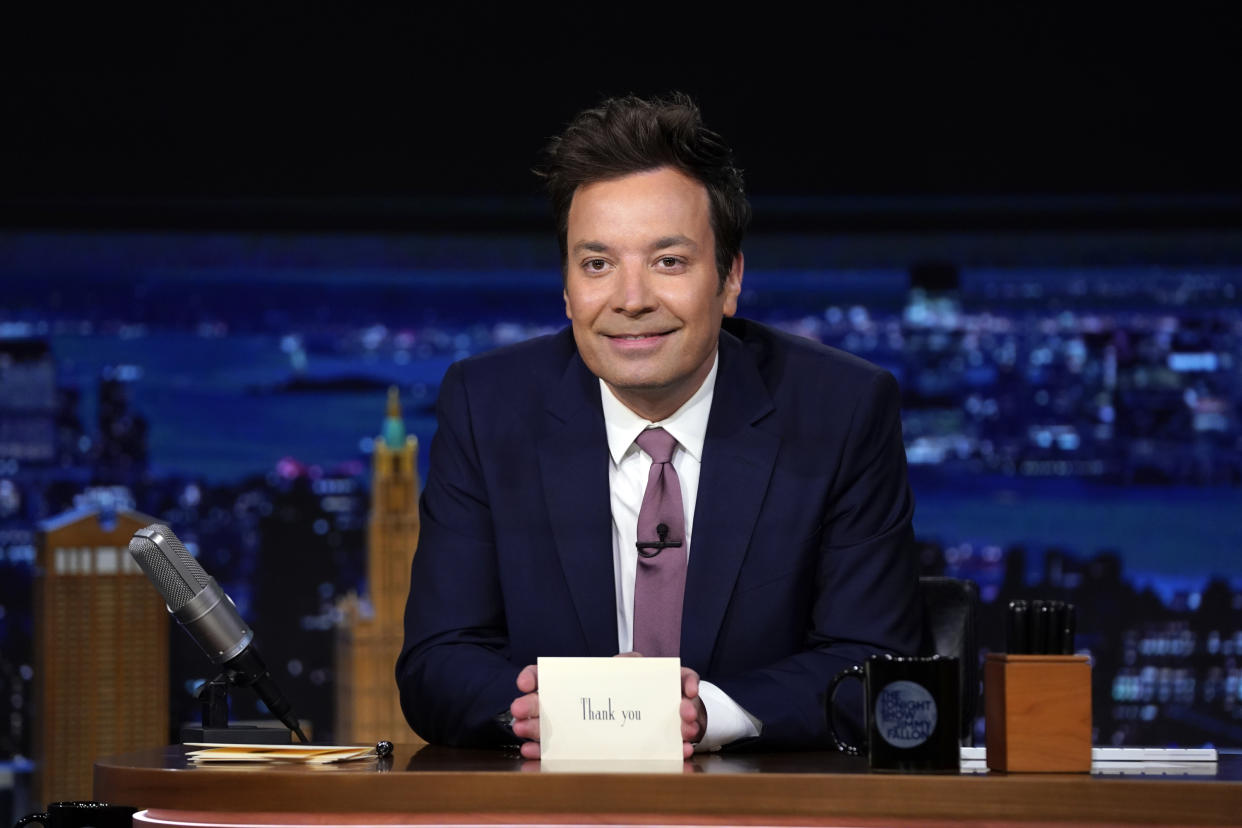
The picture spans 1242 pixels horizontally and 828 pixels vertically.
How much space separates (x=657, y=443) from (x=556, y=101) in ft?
9.14

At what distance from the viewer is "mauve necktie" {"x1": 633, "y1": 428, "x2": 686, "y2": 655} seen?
2268 mm

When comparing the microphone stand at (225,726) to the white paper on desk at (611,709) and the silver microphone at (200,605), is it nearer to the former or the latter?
the silver microphone at (200,605)

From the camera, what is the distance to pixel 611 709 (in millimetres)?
1642

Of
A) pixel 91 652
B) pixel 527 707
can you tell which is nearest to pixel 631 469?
pixel 527 707

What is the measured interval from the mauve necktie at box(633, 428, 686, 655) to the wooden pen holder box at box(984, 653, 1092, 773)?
749mm

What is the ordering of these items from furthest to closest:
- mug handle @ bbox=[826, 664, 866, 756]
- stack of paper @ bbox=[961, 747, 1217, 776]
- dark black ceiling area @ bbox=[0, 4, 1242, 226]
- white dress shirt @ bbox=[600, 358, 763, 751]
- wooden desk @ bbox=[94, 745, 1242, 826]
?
dark black ceiling area @ bbox=[0, 4, 1242, 226] → white dress shirt @ bbox=[600, 358, 763, 751] → mug handle @ bbox=[826, 664, 866, 756] → stack of paper @ bbox=[961, 747, 1217, 776] → wooden desk @ bbox=[94, 745, 1242, 826]

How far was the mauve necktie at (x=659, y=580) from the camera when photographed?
7.44 feet

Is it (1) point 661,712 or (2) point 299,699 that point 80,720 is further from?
(1) point 661,712

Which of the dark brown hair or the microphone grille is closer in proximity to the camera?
the microphone grille

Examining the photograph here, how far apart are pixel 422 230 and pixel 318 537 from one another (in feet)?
3.70

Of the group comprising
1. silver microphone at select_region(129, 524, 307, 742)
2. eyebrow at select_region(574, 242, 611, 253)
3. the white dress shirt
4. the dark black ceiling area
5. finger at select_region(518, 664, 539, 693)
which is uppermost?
the dark black ceiling area

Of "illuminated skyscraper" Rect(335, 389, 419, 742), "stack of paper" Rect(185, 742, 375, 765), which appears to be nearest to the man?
"stack of paper" Rect(185, 742, 375, 765)

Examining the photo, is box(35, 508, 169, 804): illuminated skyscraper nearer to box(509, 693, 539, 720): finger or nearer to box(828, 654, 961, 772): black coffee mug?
box(509, 693, 539, 720): finger

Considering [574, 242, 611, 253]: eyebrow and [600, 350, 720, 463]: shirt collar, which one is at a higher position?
[574, 242, 611, 253]: eyebrow
